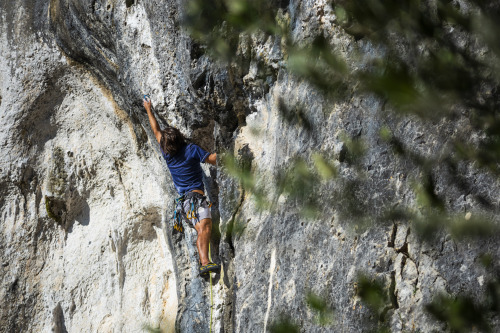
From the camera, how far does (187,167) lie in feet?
17.0

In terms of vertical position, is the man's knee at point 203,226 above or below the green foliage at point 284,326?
above

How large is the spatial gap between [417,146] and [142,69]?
3.15 m

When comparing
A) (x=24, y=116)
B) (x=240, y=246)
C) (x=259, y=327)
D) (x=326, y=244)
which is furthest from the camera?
(x=24, y=116)

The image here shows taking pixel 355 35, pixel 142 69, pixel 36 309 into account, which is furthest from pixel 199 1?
pixel 36 309

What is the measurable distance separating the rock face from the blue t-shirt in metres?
0.21

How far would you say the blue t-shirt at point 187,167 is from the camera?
5.11 meters

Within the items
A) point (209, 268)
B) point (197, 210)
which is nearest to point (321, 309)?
point (209, 268)

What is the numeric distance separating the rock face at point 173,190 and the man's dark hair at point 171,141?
0.15 m

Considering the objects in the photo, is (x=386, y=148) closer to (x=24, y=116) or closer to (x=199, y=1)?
(x=199, y=1)

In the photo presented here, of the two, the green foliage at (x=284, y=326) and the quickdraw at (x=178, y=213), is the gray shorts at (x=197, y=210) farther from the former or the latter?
the green foliage at (x=284, y=326)

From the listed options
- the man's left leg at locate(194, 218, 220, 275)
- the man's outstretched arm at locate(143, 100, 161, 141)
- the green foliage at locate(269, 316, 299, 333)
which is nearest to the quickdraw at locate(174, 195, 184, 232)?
the man's left leg at locate(194, 218, 220, 275)

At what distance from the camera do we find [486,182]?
9.37ft

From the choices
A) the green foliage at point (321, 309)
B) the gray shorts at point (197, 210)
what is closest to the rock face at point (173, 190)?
the green foliage at point (321, 309)

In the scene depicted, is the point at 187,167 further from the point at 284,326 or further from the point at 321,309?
the point at 321,309
